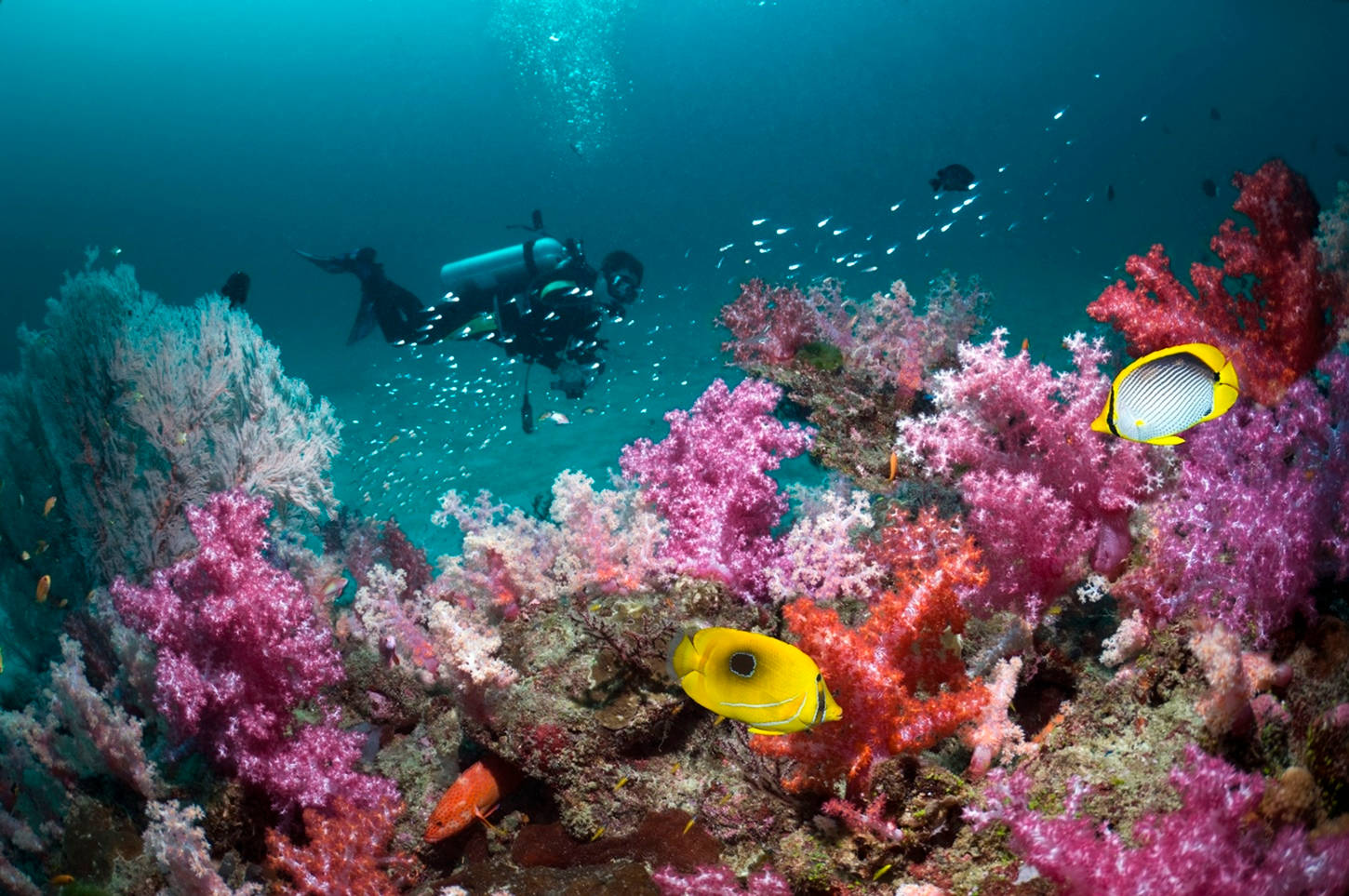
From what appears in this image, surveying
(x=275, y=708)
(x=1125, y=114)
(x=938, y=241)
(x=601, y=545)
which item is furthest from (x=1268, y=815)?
(x=1125, y=114)

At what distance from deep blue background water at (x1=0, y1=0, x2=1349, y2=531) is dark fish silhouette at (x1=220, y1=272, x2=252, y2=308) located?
27.0 meters

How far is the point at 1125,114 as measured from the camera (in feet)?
229

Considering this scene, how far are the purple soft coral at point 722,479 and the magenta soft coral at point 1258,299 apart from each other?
7.12ft

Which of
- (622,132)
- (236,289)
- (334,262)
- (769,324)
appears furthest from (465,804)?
(622,132)

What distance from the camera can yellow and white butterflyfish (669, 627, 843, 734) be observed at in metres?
1.74

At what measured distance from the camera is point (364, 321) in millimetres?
9820

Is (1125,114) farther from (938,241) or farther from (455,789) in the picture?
(455,789)

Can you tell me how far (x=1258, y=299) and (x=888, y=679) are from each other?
3571mm

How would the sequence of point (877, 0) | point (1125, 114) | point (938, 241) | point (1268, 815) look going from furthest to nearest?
point (877, 0) < point (1125, 114) < point (938, 241) < point (1268, 815)

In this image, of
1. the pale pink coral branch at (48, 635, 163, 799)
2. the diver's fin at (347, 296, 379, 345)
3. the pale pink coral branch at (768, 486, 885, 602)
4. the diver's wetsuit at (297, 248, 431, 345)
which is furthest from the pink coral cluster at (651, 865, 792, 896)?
the diver's fin at (347, 296, 379, 345)

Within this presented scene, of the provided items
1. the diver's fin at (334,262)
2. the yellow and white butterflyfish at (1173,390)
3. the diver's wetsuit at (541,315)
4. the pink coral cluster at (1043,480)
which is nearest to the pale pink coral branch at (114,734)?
the pink coral cluster at (1043,480)

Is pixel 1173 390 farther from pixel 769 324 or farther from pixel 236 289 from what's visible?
pixel 236 289

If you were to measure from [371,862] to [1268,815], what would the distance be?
11.3 feet

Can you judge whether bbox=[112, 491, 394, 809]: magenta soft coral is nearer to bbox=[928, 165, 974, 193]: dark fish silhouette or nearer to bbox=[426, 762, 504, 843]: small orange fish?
bbox=[426, 762, 504, 843]: small orange fish
